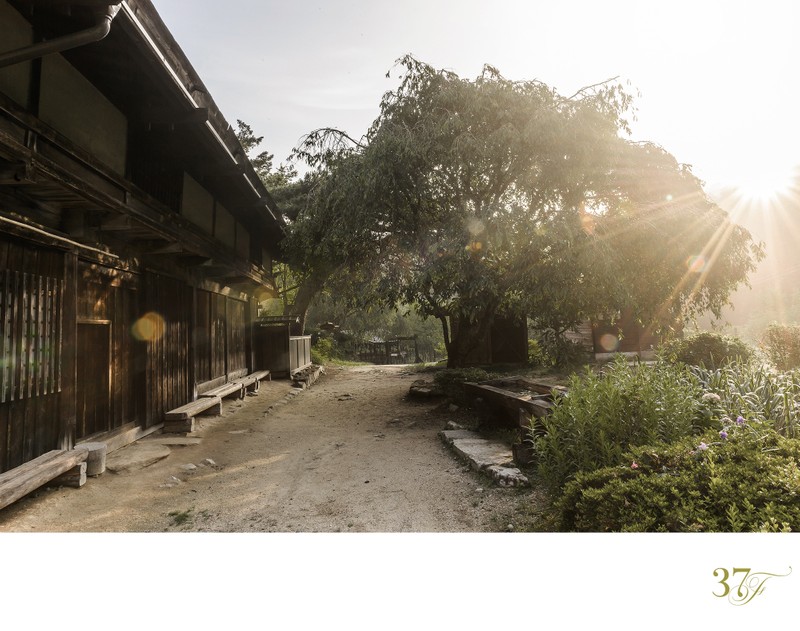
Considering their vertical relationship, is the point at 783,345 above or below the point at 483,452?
above

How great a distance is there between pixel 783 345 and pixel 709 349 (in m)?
1.46

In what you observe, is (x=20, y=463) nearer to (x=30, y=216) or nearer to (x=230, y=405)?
(x=30, y=216)

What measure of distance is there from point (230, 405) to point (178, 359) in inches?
85.5

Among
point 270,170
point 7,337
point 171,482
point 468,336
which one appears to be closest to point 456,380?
point 468,336

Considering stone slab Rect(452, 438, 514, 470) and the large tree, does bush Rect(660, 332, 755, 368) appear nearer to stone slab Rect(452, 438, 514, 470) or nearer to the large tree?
the large tree

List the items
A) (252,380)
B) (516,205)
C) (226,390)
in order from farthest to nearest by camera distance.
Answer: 1. (252,380)
2. (226,390)
3. (516,205)

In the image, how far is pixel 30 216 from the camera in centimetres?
354

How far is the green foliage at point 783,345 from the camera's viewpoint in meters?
8.24

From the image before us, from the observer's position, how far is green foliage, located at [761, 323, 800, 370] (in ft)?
27.0

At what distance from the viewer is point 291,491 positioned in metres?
4.07

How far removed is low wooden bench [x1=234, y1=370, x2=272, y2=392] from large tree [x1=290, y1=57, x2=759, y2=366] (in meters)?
4.21
